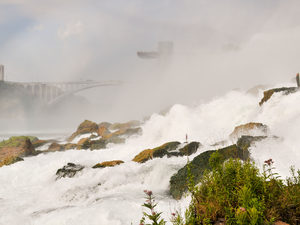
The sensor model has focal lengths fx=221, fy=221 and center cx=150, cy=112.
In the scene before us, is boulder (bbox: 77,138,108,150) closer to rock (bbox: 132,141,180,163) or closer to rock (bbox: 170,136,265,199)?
rock (bbox: 132,141,180,163)

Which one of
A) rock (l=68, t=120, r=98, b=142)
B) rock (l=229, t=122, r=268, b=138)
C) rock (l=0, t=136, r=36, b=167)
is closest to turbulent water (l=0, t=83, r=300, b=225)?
rock (l=229, t=122, r=268, b=138)

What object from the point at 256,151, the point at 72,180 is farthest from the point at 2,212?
the point at 256,151

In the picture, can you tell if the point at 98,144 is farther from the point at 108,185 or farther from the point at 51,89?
the point at 51,89

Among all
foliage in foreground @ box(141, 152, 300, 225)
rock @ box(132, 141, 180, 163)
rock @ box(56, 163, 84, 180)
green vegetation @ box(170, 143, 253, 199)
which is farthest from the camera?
rock @ box(132, 141, 180, 163)

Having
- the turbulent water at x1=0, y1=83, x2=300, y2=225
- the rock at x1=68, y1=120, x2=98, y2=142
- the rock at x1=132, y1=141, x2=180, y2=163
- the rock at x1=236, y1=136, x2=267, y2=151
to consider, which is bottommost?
the turbulent water at x1=0, y1=83, x2=300, y2=225

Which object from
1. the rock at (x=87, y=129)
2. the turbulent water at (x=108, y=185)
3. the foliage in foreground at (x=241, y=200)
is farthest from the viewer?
the rock at (x=87, y=129)

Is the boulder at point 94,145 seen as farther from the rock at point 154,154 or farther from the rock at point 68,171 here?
the rock at point 68,171

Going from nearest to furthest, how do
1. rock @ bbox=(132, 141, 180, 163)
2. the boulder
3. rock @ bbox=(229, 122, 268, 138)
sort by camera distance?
rock @ bbox=(229, 122, 268, 138)
rock @ bbox=(132, 141, 180, 163)
the boulder

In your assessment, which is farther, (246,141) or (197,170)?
(246,141)

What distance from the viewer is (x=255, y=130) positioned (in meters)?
10.7

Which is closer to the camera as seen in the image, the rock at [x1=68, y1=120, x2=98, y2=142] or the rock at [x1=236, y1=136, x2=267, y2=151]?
the rock at [x1=236, y1=136, x2=267, y2=151]

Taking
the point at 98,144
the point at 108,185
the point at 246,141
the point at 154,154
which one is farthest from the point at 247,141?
the point at 98,144

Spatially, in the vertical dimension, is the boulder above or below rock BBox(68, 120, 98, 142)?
below

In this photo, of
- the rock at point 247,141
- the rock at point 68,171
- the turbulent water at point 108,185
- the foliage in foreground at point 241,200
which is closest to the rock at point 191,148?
the turbulent water at point 108,185
